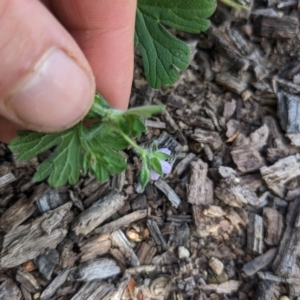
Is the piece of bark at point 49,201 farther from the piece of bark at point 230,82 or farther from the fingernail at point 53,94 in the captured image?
the piece of bark at point 230,82

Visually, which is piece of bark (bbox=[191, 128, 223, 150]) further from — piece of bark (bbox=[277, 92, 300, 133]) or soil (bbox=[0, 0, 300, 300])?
piece of bark (bbox=[277, 92, 300, 133])

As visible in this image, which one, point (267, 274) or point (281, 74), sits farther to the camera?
point (281, 74)

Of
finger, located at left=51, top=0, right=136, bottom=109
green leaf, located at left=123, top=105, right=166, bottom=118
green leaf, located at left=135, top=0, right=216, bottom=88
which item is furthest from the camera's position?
green leaf, located at left=135, top=0, right=216, bottom=88

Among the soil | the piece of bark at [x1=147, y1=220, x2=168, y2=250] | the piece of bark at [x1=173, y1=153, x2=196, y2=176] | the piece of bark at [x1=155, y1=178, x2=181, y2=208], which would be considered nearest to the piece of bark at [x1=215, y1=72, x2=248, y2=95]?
the soil

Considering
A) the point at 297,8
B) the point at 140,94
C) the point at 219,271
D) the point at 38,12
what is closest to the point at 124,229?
the point at 219,271

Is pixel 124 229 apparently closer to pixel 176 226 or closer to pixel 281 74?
pixel 176 226

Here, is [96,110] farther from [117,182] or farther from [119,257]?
[119,257]

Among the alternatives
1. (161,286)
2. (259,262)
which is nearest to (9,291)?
(161,286)
